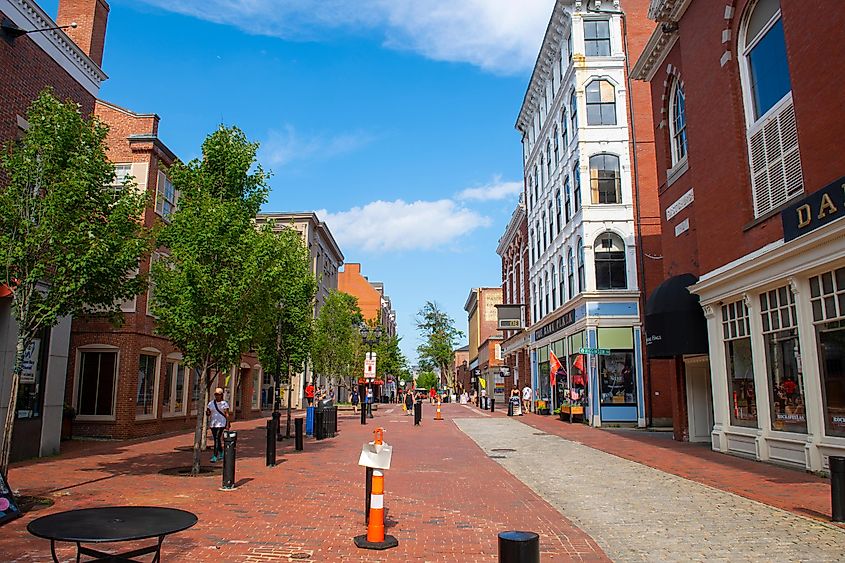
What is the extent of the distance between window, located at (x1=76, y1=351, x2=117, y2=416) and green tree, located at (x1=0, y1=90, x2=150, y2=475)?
428 inches

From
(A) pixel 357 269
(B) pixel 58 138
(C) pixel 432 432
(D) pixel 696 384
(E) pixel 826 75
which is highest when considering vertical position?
(A) pixel 357 269

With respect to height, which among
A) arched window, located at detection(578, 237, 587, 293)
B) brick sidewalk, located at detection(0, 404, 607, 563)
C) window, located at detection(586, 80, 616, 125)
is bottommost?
brick sidewalk, located at detection(0, 404, 607, 563)

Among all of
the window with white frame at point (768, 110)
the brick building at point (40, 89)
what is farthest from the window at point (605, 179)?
the brick building at point (40, 89)

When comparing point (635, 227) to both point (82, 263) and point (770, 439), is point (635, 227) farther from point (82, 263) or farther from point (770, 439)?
point (82, 263)

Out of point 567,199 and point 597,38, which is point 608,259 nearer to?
point 567,199

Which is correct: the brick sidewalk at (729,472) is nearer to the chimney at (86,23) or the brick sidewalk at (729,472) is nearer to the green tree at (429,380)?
the chimney at (86,23)

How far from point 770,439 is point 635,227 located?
16459mm

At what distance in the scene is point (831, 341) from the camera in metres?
11.8

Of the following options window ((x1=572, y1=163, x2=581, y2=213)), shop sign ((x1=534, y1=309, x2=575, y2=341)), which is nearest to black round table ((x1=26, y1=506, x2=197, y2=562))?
window ((x1=572, y1=163, x2=581, y2=213))

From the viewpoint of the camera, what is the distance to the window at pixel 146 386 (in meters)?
21.4

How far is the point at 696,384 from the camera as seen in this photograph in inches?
742

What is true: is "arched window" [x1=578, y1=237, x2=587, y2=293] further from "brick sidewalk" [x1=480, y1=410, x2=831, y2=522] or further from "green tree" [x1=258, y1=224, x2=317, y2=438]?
"green tree" [x1=258, y1=224, x2=317, y2=438]

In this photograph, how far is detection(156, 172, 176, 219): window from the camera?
22908 millimetres

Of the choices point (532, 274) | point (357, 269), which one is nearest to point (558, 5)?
point (532, 274)
